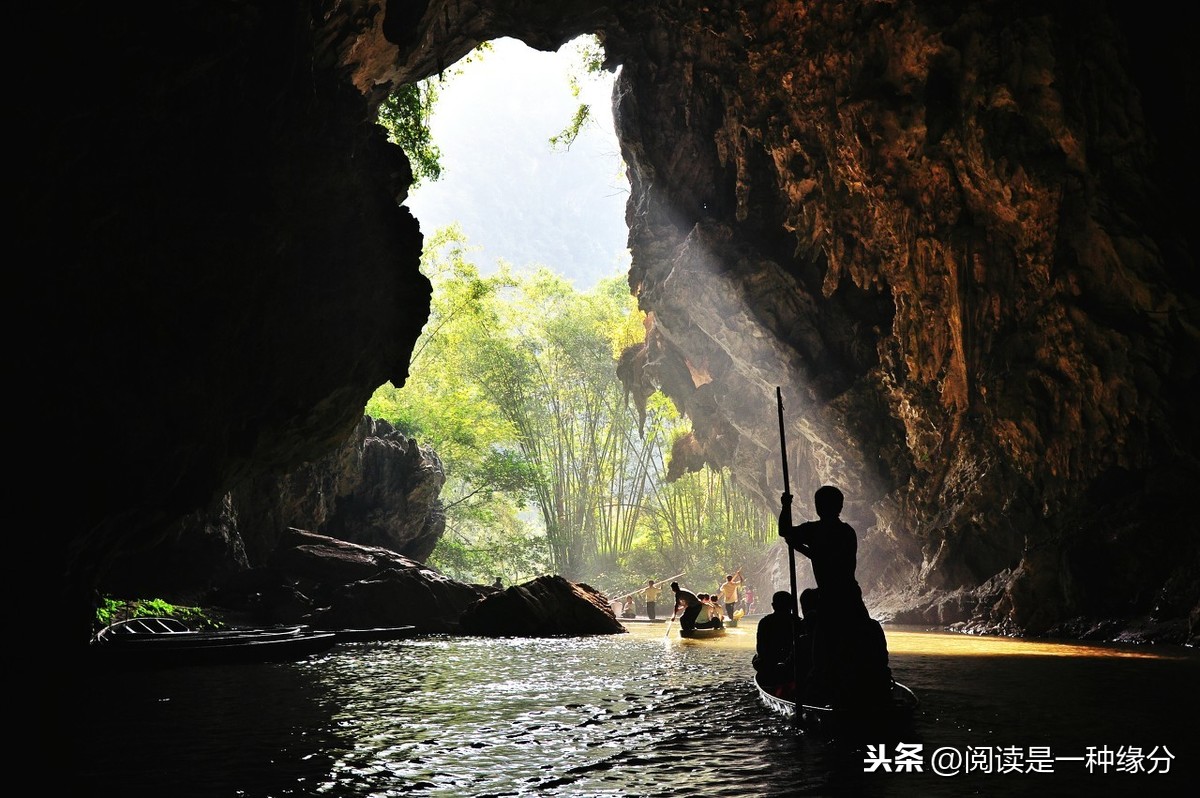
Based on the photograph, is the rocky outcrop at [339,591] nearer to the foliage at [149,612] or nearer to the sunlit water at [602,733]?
the foliage at [149,612]

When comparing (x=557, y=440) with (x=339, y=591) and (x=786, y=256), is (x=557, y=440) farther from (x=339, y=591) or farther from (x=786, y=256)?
(x=339, y=591)

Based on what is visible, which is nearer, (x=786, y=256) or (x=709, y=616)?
(x=709, y=616)

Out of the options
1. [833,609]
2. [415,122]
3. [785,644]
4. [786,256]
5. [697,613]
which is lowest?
[697,613]

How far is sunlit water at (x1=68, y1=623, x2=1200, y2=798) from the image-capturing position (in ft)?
13.0

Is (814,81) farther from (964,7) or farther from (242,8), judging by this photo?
(242,8)

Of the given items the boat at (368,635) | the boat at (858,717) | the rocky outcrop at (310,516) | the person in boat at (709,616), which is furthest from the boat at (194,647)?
the person in boat at (709,616)

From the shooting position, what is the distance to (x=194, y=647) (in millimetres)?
9930

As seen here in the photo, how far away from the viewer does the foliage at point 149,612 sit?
12.7 metres

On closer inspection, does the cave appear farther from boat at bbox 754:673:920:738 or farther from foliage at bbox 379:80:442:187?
boat at bbox 754:673:920:738

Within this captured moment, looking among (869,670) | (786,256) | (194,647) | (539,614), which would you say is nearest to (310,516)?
(539,614)

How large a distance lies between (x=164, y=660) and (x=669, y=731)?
24.0ft

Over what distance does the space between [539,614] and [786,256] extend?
11575 millimetres

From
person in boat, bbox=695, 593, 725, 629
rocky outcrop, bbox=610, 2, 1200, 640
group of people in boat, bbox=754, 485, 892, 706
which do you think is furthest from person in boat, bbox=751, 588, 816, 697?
person in boat, bbox=695, 593, 725, 629

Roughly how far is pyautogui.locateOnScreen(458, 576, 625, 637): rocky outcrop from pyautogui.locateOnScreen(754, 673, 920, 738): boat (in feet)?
40.2
